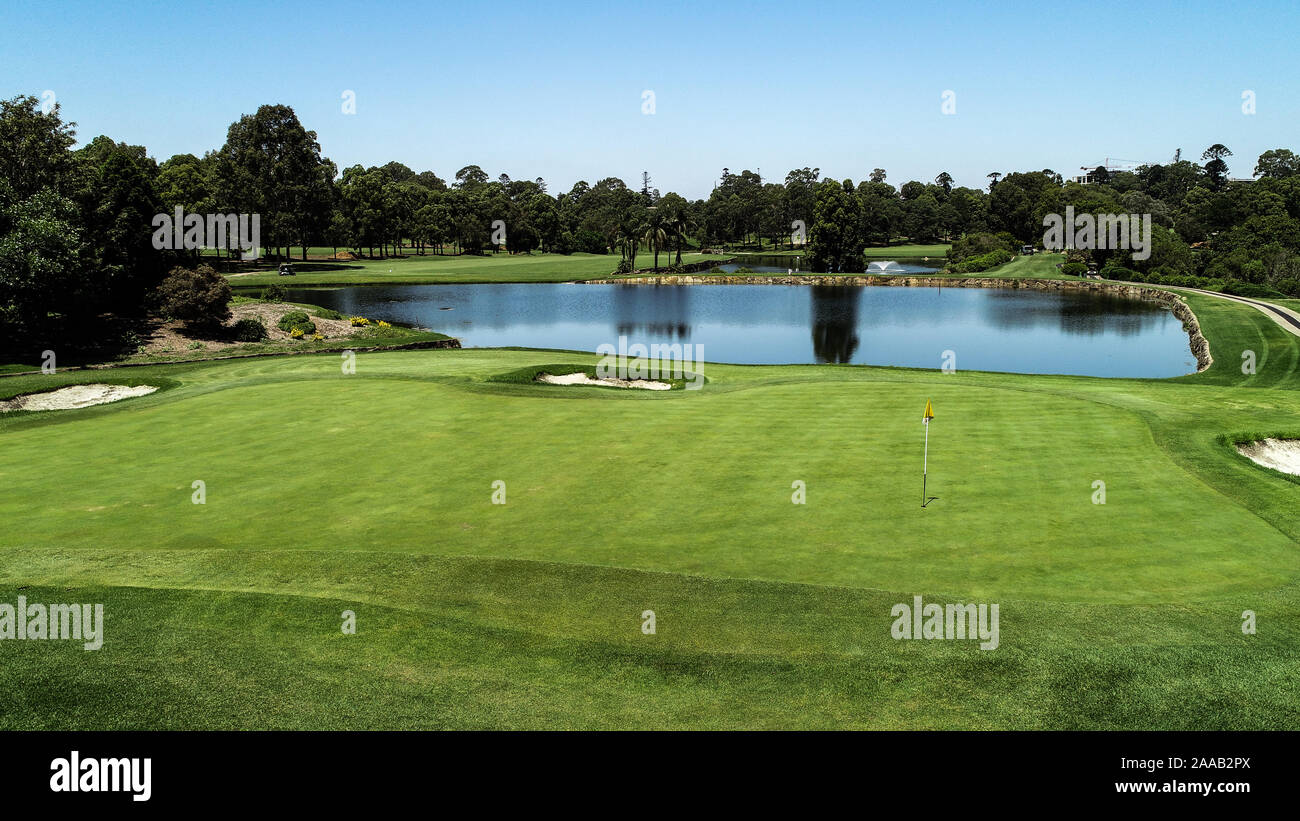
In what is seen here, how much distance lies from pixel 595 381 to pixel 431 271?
104705 mm

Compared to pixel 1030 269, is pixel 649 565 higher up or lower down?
lower down

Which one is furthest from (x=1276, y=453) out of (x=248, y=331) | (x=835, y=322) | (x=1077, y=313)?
(x=1077, y=313)

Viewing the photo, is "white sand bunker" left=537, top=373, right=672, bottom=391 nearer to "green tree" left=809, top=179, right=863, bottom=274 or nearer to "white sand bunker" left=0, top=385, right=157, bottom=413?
"white sand bunker" left=0, top=385, right=157, bottom=413

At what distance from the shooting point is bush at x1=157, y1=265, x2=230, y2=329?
52.1m

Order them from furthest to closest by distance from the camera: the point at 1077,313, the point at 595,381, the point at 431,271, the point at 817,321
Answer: the point at 431,271, the point at 1077,313, the point at 817,321, the point at 595,381

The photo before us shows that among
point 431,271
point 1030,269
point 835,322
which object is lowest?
point 835,322

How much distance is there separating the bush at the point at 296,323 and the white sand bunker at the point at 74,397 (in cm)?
2151

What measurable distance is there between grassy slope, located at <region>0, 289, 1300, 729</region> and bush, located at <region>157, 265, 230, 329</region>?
27150 millimetres

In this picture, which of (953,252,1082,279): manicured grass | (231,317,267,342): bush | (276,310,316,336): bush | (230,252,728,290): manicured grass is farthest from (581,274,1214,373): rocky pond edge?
(231,317,267,342): bush

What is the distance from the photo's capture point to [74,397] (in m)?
34.7

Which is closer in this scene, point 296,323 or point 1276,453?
point 1276,453

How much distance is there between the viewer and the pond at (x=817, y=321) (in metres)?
62.9

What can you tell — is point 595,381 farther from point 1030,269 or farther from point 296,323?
point 1030,269
